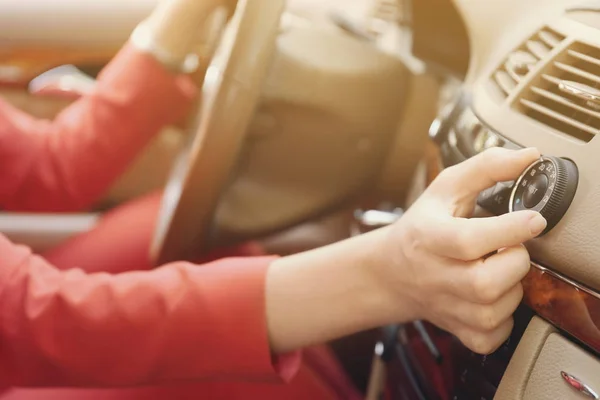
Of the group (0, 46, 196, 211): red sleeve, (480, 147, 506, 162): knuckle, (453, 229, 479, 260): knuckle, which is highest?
(480, 147, 506, 162): knuckle

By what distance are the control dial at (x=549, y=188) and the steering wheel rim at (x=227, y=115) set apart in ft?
0.91

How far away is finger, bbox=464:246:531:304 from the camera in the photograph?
1.46ft

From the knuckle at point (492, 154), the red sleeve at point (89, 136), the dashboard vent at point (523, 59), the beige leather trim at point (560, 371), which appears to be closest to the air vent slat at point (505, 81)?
the dashboard vent at point (523, 59)

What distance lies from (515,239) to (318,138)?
502 millimetres

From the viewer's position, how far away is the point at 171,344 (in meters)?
0.60

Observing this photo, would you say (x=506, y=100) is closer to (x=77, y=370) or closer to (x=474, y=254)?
(x=474, y=254)

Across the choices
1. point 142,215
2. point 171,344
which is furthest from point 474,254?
point 142,215

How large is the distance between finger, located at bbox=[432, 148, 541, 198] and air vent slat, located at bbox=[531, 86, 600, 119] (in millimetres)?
47

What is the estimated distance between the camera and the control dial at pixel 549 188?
456 millimetres

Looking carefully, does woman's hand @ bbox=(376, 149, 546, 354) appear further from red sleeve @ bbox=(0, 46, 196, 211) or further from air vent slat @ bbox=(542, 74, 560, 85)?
red sleeve @ bbox=(0, 46, 196, 211)

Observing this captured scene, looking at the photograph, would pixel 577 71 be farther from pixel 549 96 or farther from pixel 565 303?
pixel 565 303

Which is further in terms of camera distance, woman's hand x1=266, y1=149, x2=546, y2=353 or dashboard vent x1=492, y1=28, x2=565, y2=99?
dashboard vent x1=492, y1=28, x2=565, y2=99

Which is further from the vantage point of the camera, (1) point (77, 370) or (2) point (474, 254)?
(1) point (77, 370)

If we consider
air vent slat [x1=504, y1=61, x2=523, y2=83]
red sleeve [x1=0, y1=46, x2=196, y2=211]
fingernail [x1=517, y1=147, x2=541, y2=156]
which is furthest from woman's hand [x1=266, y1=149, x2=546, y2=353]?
red sleeve [x1=0, y1=46, x2=196, y2=211]
